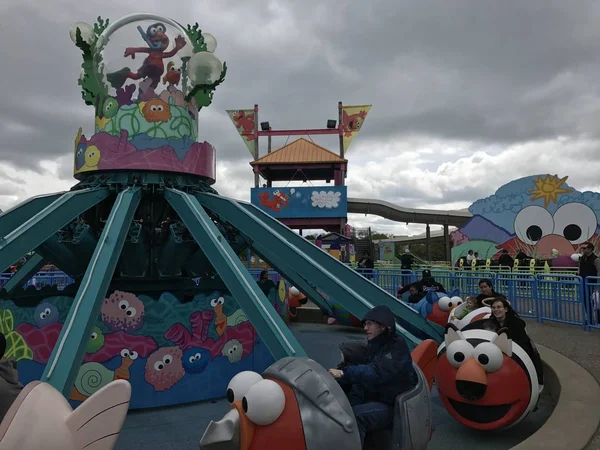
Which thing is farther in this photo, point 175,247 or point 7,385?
point 175,247

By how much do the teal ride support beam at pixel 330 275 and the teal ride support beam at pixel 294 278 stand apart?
1611 mm

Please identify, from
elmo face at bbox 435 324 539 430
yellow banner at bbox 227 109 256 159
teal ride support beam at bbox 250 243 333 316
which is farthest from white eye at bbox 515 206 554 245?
elmo face at bbox 435 324 539 430

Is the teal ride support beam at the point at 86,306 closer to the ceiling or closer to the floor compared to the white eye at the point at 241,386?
closer to the ceiling

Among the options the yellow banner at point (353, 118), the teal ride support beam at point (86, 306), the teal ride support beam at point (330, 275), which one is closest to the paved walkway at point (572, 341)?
the teal ride support beam at point (330, 275)

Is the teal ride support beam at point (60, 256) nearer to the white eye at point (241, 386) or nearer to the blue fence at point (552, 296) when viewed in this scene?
the blue fence at point (552, 296)

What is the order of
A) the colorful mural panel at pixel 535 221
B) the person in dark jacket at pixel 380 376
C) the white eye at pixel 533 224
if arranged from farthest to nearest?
1. the white eye at pixel 533 224
2. the colorful mural panel at pixel 535 221
3. the person in dark jacket at pixel 380 376

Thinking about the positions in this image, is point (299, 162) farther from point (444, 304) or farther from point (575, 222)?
point (444, 304)

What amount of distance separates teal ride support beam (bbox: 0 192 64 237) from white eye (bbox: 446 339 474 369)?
4.94 metres

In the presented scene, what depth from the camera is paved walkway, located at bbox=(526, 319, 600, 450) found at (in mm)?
5831

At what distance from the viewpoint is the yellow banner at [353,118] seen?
24.1 meters

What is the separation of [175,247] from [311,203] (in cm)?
1691

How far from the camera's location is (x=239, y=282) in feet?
15.1

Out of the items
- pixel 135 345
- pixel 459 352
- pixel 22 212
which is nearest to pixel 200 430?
pixel 135 345

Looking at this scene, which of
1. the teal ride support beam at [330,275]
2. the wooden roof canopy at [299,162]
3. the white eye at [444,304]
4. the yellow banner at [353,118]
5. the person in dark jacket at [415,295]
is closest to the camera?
the teal ride support beam at [330,275]
